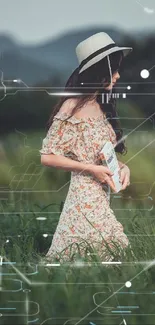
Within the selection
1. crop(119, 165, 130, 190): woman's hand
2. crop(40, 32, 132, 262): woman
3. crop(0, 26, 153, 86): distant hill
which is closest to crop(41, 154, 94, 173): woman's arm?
crop(40, 32, 132, 262): woman

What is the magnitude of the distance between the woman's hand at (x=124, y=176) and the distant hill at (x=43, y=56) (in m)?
0.38

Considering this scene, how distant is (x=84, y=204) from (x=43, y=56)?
536 millimetres

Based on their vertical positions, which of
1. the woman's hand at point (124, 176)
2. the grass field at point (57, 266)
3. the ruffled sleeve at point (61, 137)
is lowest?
the grass field at point (57, 266)

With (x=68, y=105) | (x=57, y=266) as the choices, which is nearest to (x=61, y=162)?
(x=68, y=105)

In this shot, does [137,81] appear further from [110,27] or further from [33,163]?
[33,163]

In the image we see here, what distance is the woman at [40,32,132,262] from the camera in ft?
10.3

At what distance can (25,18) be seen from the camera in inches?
123

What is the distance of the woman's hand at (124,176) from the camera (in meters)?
3.18

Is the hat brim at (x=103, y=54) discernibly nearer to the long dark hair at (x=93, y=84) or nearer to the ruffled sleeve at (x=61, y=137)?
the long dark hair at (x=93, y=84)

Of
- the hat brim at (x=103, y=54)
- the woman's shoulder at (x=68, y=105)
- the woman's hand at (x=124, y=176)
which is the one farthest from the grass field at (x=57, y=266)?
the hat brim at (x=103, y=54)

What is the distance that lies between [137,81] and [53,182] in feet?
1.49

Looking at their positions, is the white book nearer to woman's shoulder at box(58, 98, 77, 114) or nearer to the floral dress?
the floral dress

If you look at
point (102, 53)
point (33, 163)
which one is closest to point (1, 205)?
point (33, 163)

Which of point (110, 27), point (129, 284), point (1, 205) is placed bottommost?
point (129, 284)
